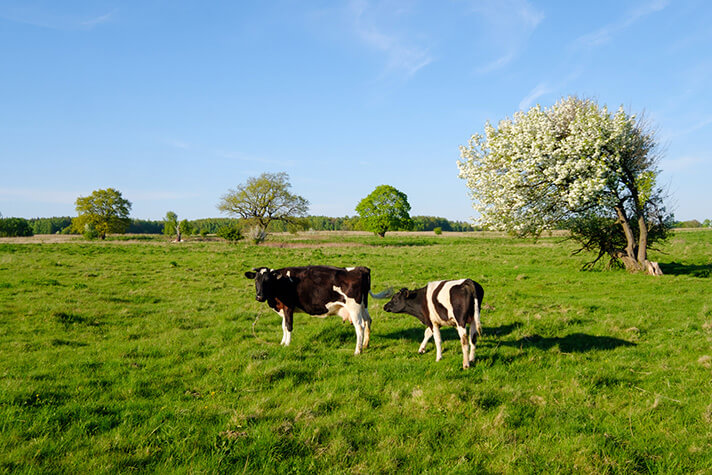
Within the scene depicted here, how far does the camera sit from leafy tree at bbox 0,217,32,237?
97.6 metres

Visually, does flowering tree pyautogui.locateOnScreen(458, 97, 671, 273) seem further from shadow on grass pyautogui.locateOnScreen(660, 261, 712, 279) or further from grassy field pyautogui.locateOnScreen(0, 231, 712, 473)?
grassy field pyautogui.locateOnScreen(0, 231, 712, 473)

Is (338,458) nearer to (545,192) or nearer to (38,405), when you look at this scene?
(38,405)

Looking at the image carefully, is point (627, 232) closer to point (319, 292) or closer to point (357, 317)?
point (357, 317)

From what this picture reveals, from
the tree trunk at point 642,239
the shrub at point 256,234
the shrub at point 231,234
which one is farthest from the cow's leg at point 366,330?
the shrub at point 231,234

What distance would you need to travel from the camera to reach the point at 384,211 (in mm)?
72875

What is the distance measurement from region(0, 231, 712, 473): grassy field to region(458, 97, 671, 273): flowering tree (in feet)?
26.5

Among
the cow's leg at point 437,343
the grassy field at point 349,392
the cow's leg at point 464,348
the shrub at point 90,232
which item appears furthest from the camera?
the shrub at point 90,232

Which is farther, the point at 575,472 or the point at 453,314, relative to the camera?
the point at 453,314

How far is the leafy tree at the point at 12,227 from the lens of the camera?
97606 mm

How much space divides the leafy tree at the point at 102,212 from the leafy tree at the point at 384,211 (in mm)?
47953

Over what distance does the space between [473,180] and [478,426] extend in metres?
19.0

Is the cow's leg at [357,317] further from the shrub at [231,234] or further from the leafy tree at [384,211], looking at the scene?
the leafy tree at [384,211]

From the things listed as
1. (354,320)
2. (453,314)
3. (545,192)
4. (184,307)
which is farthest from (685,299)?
(184,307)

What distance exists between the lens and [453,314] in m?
8.24
